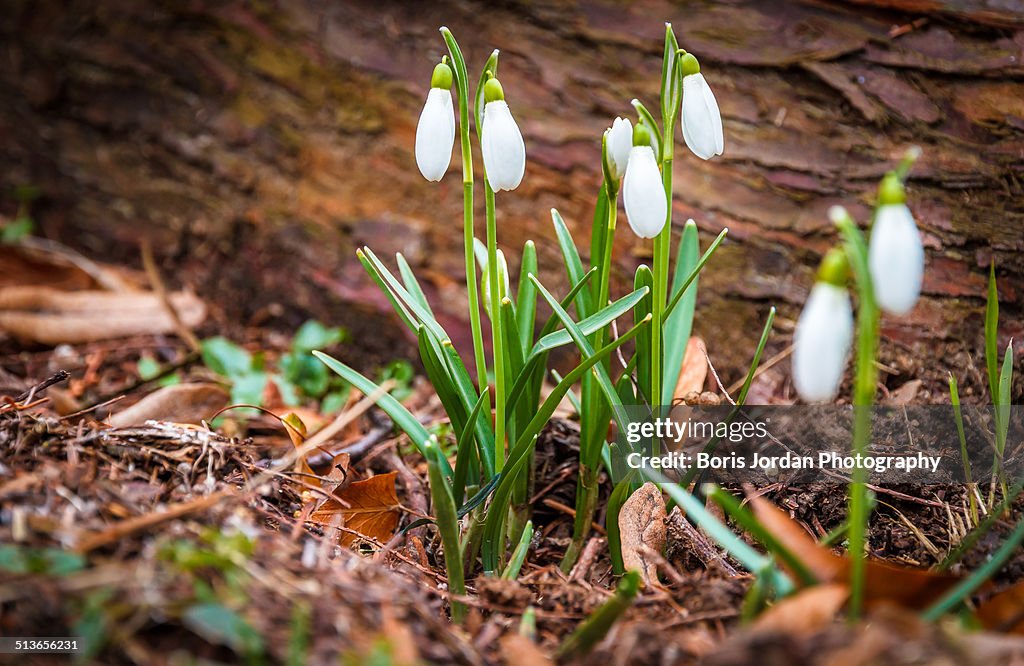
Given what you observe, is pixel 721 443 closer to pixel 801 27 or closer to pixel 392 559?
pixel 392 559

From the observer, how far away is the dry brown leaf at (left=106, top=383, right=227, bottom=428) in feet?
7.31

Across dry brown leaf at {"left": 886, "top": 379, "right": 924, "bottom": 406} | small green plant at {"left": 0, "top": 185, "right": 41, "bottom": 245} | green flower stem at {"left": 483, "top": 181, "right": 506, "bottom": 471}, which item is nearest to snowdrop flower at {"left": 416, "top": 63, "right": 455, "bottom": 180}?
green flower stem at {"left": 483, "top": 181, "right": 506, "bottom": 471}

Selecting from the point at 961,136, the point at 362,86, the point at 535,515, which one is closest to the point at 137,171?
the point at 362,86

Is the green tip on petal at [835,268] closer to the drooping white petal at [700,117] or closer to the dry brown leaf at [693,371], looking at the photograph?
the drooping white petal at [700,117]

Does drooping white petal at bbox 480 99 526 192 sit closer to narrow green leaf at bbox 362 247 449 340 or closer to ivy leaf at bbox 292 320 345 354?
narrow green leaf at bbox 362 247 449 340

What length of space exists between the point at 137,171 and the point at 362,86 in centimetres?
114

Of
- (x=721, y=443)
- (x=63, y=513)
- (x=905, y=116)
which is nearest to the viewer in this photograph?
(x=63, y=513)

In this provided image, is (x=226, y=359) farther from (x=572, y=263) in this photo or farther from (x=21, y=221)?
(x=21, y=221)

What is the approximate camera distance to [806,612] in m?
1.07

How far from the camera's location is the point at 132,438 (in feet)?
5.19

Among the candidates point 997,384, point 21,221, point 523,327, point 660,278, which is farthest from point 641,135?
point 21,221

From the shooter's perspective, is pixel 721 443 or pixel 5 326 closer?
pixel 721 443

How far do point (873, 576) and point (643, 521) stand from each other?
52 centimetres

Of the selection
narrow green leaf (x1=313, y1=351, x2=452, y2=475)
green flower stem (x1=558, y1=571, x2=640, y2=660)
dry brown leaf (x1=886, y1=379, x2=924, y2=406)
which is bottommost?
green flower stem (x1=558, y1=571, x2=640, y2=660)
